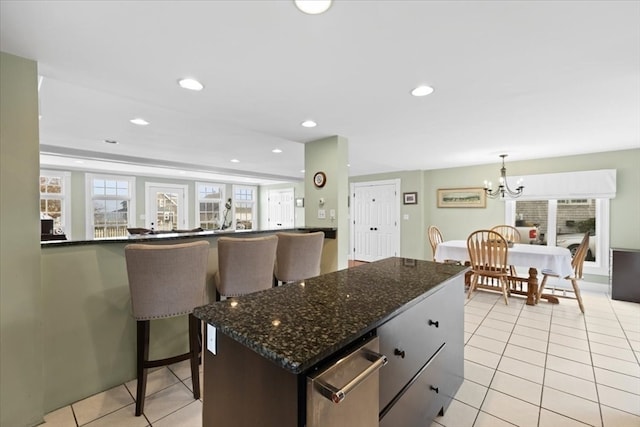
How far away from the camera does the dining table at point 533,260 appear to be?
3.46m

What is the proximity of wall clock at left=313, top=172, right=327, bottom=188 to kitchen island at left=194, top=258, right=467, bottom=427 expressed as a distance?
1.92 metres

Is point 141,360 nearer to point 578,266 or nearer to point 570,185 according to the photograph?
point 578,266

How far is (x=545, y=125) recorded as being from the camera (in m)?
2.98

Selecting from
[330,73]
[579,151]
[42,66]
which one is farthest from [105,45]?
[579,151]

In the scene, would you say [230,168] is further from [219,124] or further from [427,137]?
[427,137]

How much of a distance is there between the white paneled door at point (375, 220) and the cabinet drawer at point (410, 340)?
5.14 m

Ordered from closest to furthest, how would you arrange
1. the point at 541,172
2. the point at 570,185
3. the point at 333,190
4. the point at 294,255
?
the point at 294,255
the point at 333,190
the point at 570,185
the point at 541,172

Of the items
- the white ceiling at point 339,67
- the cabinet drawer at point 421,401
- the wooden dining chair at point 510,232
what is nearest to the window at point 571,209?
the wooden dining chair at point 510,232

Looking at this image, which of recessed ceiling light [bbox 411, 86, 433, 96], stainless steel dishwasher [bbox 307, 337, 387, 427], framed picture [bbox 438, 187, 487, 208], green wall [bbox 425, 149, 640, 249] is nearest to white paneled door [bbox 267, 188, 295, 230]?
green wall [bbox 425, 149, 640, 249]

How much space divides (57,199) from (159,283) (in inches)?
236

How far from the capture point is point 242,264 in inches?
79.5

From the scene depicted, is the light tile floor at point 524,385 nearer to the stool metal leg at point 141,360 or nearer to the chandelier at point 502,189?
the stool metal leg at point 141,360

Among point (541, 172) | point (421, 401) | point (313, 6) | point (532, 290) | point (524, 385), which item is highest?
point (313, 6)

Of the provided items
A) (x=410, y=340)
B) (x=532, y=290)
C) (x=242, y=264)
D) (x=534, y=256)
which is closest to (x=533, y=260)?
(x=534, y=256)
